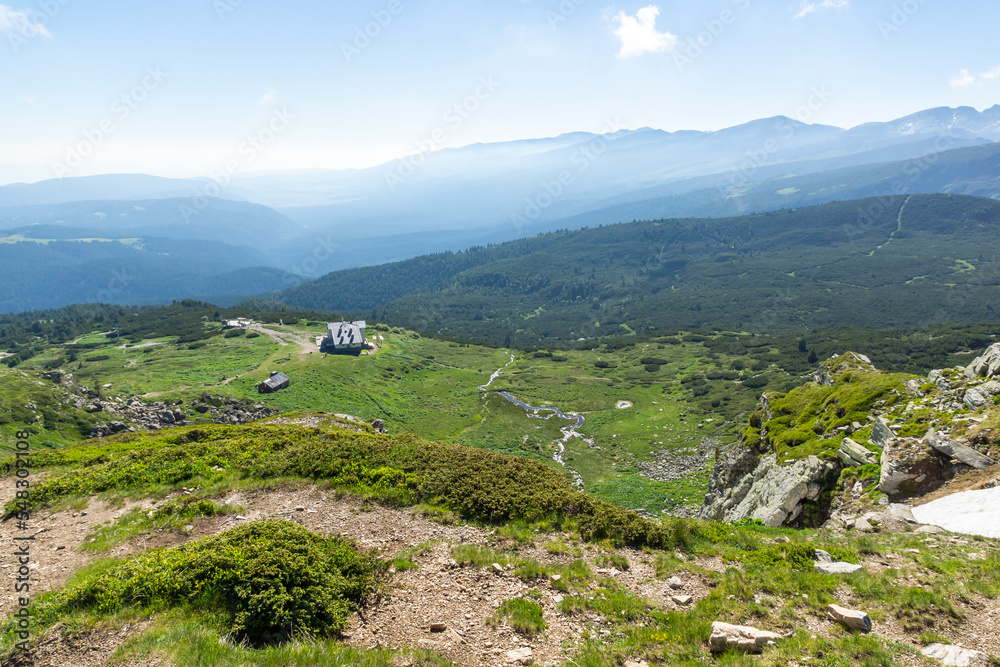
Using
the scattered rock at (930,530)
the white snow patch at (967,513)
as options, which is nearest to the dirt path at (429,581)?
the scattered rock at (930,530)

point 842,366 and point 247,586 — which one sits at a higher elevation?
point 247,586

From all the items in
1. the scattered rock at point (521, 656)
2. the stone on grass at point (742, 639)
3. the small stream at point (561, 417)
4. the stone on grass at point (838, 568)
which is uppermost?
the scattered rock at point (521, 656)

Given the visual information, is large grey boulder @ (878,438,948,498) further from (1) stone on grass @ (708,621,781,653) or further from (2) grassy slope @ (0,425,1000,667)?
(1) stone on grass @ (708,621,781,653)

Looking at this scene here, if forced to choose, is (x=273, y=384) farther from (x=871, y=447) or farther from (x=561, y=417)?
(x=871, y=447)

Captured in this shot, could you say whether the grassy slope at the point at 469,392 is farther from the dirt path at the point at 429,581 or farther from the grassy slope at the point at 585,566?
the dirt path at the point at 429,581

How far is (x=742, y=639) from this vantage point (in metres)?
9.66

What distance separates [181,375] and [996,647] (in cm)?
10301

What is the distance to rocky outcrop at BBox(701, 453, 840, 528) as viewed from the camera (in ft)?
68.4

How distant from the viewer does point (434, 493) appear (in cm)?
1702

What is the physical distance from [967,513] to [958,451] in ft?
12.5

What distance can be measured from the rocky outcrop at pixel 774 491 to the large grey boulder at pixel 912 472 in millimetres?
2640

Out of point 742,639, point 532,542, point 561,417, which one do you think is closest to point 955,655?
point 742,639

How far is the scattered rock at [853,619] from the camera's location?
33.2 feet

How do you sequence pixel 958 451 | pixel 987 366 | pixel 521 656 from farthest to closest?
pixel 987 366, pixel 958 451, pixel 521 656
